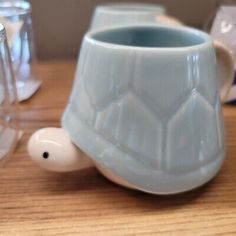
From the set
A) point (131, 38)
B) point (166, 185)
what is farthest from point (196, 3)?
point (166, 185)

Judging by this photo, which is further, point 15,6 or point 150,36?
point 15,6

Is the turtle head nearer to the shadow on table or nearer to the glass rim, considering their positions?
the shadow on table

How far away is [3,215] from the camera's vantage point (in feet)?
0.72

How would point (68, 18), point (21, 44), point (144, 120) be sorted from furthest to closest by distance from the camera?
point (68, 18)
point (21, 44)
point (144, 120)

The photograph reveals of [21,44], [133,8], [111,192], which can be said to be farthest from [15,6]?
[111,192]

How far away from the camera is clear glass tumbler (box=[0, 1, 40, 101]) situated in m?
0.37

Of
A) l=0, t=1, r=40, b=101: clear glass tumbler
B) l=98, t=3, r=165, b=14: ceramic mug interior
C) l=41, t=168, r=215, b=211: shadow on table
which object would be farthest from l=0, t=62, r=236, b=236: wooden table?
l=98, t=3, r=165, b=14: ceramic mug interior

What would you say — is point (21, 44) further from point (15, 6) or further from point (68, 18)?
point (68, 18)

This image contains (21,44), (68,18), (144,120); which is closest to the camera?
(144,120)

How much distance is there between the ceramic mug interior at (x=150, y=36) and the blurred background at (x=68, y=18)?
274mm

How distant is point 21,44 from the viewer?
15.9 inches

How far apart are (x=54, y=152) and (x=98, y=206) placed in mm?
44

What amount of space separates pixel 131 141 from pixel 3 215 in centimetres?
9

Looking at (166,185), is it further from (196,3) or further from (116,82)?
(196,3)
